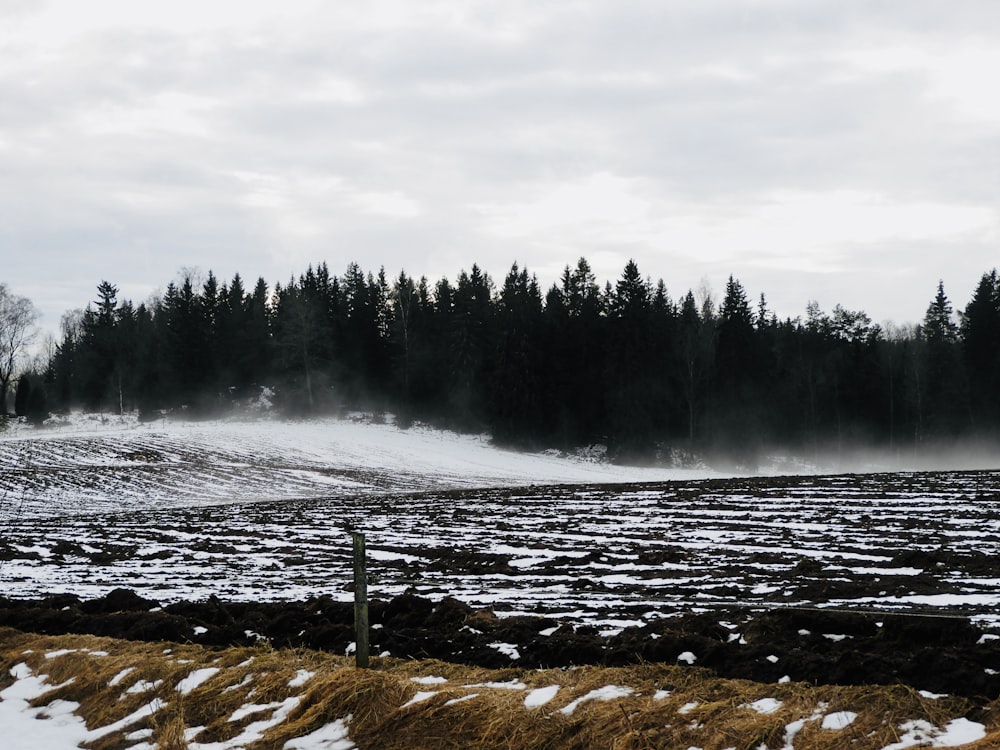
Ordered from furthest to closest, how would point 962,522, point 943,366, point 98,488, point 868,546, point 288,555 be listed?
point 943,366 < point 98,488 < point 962,522 < point 288,555 < point 868,546

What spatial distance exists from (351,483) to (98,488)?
10358 mm

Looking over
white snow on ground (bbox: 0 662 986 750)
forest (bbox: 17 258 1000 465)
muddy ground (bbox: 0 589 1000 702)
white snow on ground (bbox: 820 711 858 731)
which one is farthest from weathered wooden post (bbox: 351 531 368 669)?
forest (bbox: 17 258 1000 465)

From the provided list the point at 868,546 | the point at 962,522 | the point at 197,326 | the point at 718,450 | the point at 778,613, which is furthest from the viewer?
the point at 197,326

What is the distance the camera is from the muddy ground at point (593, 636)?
6.25m

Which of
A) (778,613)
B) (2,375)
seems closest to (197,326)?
(2,375)

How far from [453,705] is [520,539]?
486 inches

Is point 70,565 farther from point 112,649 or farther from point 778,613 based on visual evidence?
point 778,613

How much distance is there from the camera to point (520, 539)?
18500 mm

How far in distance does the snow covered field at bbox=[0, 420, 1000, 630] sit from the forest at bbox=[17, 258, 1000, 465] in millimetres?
23880

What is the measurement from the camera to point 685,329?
73188 millimetres

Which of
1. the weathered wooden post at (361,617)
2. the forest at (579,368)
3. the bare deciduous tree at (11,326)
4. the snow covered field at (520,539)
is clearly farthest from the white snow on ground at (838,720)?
the bare deciduous tree at (11,326)

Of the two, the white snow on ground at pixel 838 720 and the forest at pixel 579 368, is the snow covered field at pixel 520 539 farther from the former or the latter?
the forest at pixel 579 368

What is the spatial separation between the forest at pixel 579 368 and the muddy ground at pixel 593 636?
53.5 metres

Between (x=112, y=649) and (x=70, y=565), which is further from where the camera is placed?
(x=70, y=565)
